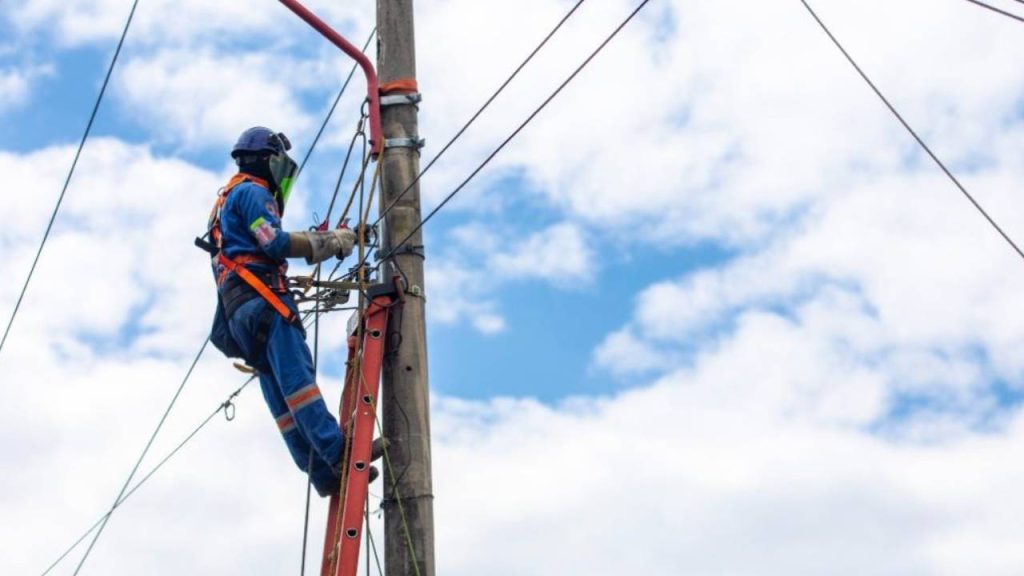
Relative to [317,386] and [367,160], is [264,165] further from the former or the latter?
[317,386]

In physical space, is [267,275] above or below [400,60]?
below

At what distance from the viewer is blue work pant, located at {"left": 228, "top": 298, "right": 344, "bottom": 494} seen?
21.7 ft

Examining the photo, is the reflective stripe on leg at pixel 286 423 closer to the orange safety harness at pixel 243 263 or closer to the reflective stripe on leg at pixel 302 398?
the reflective stripe on leg at pixel 302 398

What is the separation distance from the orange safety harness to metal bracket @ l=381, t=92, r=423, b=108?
0.75 metres

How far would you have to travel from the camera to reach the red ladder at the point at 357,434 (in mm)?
6301

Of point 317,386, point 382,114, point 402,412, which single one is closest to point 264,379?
point 317,386

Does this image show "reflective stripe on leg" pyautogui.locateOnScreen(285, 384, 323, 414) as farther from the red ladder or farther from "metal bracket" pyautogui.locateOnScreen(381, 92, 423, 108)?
"metal bracket" pyautogui.locateOnScreen(381, 92, 423, 108)

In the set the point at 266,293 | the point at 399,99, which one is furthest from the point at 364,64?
the point at 266,293

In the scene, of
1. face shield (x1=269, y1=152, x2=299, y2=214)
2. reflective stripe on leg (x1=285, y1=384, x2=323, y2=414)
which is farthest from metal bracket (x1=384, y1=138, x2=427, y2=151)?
reflective stripe on leg (x1=285, y1=384, x2=323, y2=414)

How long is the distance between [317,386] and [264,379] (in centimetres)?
39

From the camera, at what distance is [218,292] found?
7172 millimetres

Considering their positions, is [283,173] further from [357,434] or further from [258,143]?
[357,434]

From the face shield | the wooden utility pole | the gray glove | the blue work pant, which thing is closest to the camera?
the wooden utility pole

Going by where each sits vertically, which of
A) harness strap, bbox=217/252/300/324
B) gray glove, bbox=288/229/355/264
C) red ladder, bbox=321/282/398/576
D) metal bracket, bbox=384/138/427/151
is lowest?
red ladder, bbox=321/282/398/576
